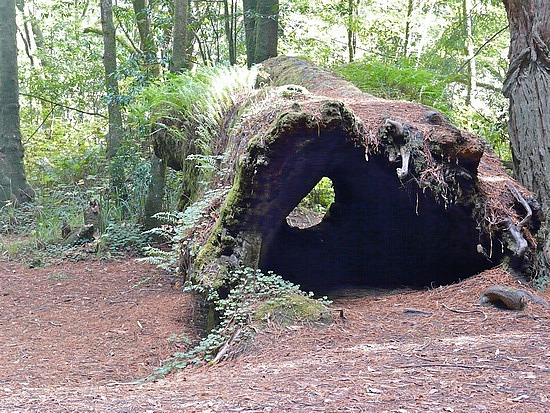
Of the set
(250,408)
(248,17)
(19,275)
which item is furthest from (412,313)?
(248,17)

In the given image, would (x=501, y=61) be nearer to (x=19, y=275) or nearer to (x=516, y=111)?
(x=516, y=111)

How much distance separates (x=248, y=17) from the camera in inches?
484

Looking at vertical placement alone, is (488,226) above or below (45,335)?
above

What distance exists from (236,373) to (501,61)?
57.0 feet

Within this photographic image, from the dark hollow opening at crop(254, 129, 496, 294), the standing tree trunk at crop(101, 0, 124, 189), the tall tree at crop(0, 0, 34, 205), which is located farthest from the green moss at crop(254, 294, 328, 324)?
the tall tree at crop(0, 0, 34, 205)

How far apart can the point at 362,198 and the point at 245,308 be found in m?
2.79

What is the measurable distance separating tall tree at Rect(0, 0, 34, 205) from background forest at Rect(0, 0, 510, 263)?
21.7 inches

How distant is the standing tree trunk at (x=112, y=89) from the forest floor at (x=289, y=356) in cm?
339

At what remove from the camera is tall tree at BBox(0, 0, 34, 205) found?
13078mm

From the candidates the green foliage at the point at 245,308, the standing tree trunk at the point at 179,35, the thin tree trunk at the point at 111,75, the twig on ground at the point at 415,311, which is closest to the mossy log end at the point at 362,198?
the green foliage at the point at 245,308

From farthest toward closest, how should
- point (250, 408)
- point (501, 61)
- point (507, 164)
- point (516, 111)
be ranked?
point (501, 61), point (507, 164), point (516, 111), point (250, 408)

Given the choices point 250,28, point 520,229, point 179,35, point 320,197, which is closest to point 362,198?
point 520,229

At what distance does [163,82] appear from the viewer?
31.5ft

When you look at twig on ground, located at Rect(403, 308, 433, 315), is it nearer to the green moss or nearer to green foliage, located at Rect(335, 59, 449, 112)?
the green moss
